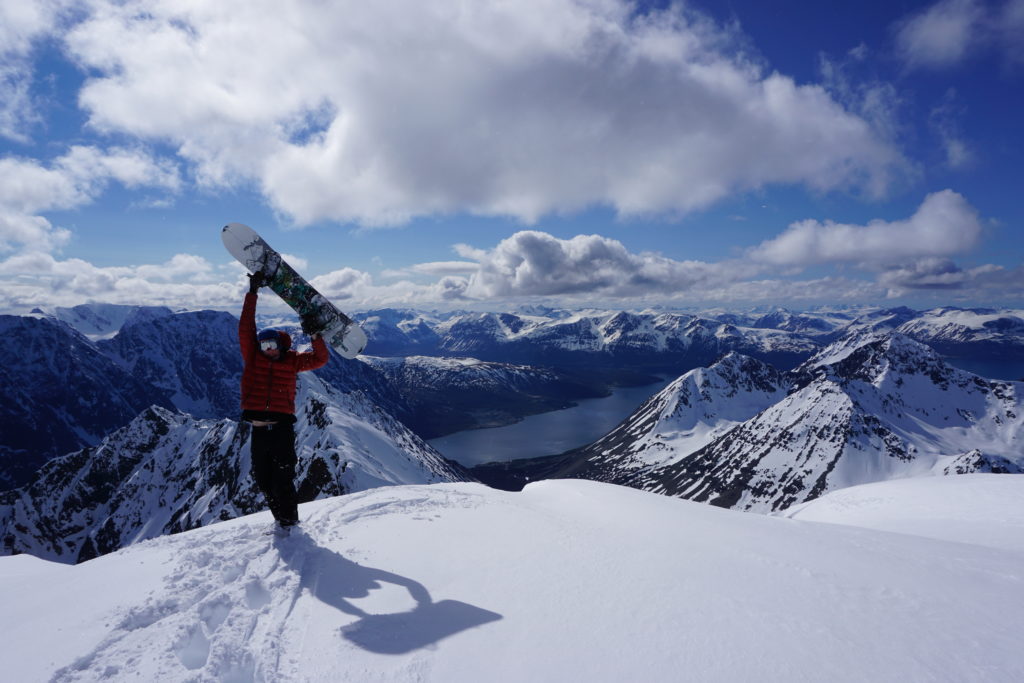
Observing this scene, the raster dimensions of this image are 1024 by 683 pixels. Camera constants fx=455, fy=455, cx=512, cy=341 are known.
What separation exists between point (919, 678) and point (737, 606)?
1520 mm

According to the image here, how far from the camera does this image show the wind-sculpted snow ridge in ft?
304

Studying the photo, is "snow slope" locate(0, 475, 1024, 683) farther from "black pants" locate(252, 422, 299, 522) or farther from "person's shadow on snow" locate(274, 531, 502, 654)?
"black pants" locate(252, 422, 299, 522)

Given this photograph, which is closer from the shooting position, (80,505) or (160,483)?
(160,483)

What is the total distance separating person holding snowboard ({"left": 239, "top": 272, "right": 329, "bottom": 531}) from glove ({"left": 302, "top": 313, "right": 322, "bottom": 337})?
2.63 meters

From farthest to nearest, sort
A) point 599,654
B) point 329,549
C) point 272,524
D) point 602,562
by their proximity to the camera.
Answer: point 272,524
point 329,549
point 602,562
point 599,654

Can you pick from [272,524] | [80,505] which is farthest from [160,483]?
[272,524]

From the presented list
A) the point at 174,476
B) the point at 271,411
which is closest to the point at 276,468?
the point at 271,411

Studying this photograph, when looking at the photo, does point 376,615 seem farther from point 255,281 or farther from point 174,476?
point 174,476

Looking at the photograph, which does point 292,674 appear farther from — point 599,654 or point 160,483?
point 160,483

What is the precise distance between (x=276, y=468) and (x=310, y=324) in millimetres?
4413

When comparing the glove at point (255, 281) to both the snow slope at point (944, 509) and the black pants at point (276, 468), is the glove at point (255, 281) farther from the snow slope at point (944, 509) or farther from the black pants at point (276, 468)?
the snow slope at point (944, 509)

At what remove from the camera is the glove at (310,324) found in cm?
1115

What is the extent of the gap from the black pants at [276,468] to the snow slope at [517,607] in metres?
0.42

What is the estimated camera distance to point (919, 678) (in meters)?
3.82
